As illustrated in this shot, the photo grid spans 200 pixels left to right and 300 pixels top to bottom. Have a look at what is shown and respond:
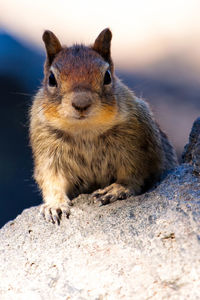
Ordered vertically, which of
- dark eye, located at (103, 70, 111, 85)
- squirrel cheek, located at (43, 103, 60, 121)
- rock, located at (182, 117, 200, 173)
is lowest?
rock, located at (182, 117, 200, 173)

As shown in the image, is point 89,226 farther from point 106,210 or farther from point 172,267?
point 172,267

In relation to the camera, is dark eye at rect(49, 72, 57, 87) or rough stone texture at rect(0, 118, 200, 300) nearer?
rough stone texture at rect(0, 118, 200, 300)

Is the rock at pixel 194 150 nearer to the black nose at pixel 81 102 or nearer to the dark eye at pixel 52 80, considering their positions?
the black nose at pixel 81 102

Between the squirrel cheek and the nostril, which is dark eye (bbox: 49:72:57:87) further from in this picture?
the nostril

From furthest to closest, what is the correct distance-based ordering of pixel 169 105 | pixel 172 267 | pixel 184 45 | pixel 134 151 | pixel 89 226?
pixel 169 105
pixel 184 45
pixel 134 151
pixel 89 226
pixel 172 267

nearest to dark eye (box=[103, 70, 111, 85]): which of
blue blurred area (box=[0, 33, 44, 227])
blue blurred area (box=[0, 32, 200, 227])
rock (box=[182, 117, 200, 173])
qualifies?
rock (box=[182, 117, 200, 173])

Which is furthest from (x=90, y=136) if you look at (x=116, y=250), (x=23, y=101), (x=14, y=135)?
(x=14, y=135)

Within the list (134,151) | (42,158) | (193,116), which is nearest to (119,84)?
(134,151)

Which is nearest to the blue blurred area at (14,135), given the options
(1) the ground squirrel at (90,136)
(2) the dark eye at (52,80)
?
(1) the ground squirrel at (90,136)
